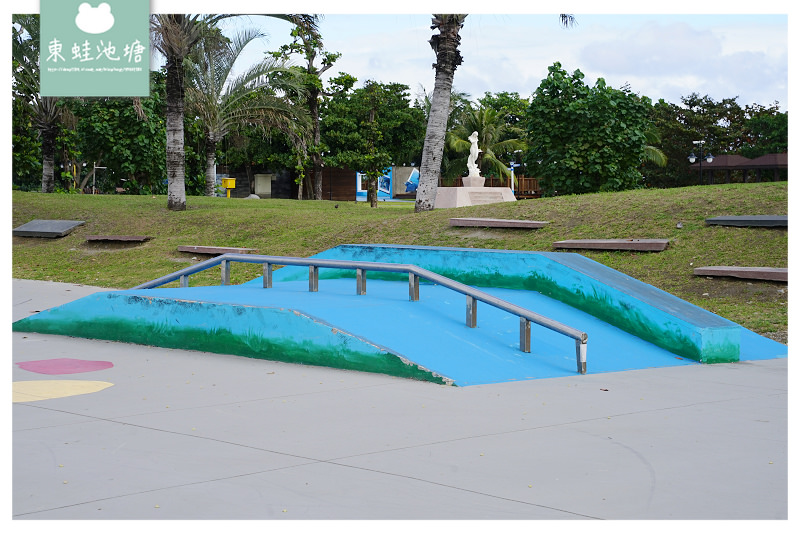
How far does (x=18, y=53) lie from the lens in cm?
2655

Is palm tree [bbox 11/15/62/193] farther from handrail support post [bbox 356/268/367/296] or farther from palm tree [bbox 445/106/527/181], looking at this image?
palm tree [bbox 445/106/527/181]

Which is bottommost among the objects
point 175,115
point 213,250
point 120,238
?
point 213,250

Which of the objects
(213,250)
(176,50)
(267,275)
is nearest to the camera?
(267,275)

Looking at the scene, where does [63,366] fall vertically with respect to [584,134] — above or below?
below


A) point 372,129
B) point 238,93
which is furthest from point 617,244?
point 372,129

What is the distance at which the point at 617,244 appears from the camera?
13617 mm

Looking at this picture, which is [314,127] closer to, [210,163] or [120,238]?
[210,163]

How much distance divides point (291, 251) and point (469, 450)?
40.8 ft

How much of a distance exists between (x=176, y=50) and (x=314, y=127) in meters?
12.9

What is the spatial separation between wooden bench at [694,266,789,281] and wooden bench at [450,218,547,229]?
3815 millimetres

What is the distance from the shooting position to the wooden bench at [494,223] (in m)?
15.5

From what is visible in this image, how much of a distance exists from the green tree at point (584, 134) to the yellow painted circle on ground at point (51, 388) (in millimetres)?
16030

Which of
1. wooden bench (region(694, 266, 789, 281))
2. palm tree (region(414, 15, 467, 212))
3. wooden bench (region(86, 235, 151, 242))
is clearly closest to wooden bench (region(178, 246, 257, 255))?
wooden bench (region(86, 235, 151, 242))

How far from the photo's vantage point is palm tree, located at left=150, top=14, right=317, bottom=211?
1983 cm
